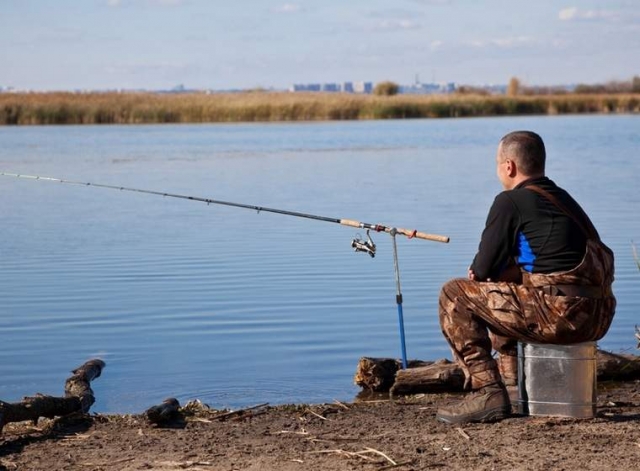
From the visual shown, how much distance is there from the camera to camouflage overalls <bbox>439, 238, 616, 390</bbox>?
18.7 ft

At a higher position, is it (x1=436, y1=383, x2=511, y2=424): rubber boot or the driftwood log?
(x1=436, y1=383, x2=511, y2=424): rubber boot

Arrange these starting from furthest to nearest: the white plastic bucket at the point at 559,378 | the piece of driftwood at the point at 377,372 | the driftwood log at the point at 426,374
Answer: the piece of driftwood at the point at 377,372 < the driftwood log at the point at 426,374 < the white plastic bucket at the point at 559,378

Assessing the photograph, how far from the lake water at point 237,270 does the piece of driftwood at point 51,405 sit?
0.24 metres

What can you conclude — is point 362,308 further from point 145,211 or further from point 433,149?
point 433,149

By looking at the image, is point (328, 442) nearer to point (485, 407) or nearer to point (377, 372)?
point (485, 407)

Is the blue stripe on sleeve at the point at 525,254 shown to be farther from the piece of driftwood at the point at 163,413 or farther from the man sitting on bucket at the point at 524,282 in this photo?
the piece of driftwood at the point at 163,413

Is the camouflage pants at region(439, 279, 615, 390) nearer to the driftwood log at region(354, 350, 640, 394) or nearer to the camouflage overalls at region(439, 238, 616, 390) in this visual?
the camouflage overalls at region(439, 238, 616, 390)

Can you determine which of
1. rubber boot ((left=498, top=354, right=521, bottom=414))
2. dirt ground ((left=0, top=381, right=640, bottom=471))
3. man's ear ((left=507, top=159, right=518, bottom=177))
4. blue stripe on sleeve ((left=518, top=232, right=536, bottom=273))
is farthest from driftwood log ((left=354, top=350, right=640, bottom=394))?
man's ear ((left=507, top=159, right=518, bottom=177))

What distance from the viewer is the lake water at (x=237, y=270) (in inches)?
337

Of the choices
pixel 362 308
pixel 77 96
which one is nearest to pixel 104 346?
pixel 362 308

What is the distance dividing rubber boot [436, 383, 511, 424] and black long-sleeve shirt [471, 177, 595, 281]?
0.60 m

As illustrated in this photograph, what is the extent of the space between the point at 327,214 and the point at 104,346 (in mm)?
8495

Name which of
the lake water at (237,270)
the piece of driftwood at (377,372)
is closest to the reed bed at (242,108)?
the lake water at (237,270)

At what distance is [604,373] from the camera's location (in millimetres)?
7551
